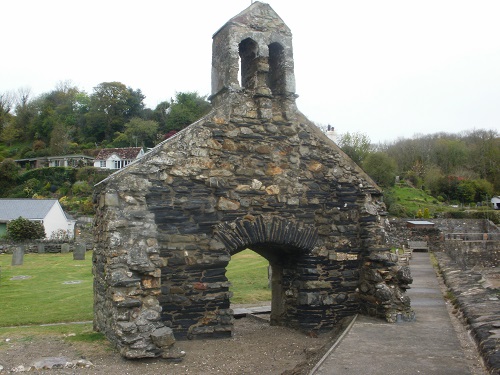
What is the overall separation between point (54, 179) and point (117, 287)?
6280 centimetres

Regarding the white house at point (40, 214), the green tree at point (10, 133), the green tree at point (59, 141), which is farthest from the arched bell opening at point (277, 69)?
the green tree at point (10, 133)

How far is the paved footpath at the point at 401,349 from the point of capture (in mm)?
5809

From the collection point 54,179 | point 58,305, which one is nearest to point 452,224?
point 58,305

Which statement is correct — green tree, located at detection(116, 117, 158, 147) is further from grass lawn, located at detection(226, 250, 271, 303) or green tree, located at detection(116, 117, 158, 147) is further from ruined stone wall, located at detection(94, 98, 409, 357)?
ruined stone wall, located at detection(94, 98, 409, 357)

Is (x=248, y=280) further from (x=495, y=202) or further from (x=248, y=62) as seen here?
(x=495, y=202)

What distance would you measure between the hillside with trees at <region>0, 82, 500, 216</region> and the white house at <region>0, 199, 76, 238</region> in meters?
6.33

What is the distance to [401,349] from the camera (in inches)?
268

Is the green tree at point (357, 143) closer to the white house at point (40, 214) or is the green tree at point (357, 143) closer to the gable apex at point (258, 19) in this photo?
the white house at point (40, 214)

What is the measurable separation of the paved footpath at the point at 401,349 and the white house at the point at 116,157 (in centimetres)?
6090

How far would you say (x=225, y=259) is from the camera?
335 inches

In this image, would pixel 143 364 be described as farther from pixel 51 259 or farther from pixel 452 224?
Result: pixel 452 224

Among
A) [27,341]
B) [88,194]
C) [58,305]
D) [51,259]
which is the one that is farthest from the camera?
[88,194]

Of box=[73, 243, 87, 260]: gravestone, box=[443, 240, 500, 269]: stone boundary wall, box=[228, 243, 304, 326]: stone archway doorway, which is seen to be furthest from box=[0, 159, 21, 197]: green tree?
box=[228, 243, 304, 326]: stone archway doorway

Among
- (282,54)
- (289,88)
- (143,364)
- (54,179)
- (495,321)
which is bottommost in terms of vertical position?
(143,364)
